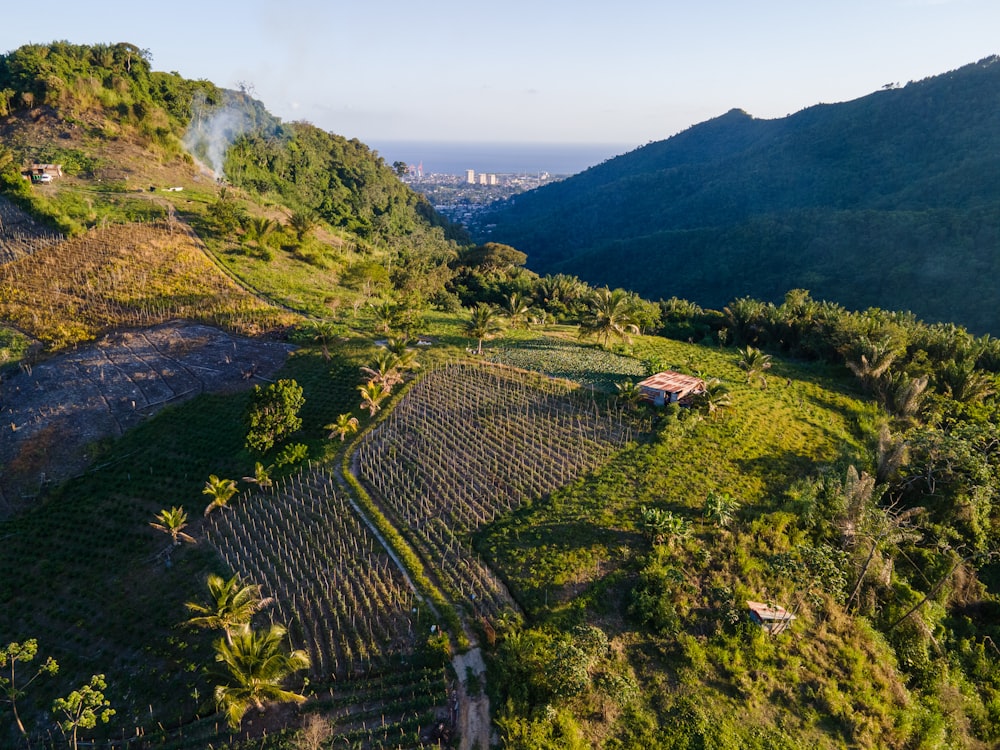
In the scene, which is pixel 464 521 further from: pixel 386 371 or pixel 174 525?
pixel 174 525

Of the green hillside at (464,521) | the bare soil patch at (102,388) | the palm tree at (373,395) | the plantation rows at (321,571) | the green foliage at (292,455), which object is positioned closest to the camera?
the green hillside at (464,521)

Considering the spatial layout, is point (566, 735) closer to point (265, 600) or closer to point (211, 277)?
point (265, 600)

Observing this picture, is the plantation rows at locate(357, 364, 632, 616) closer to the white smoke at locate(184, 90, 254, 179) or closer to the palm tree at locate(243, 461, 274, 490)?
the palm tree at locate(243, 461, 274, 490)

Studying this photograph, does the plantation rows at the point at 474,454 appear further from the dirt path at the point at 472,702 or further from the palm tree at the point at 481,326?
the palm tree at the point at 481,326

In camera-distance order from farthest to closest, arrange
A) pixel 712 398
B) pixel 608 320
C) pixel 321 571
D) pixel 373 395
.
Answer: pixel 608 320 < pixel 373 395 < pixel 712 398 < pixel 321 571

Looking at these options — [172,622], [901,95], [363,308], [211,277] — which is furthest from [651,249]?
[172,622]

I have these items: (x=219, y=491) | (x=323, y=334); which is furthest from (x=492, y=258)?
(x=219, y=491)

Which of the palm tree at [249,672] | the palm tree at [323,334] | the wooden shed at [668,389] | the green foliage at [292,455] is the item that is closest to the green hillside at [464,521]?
the palm tree at [249,672]
